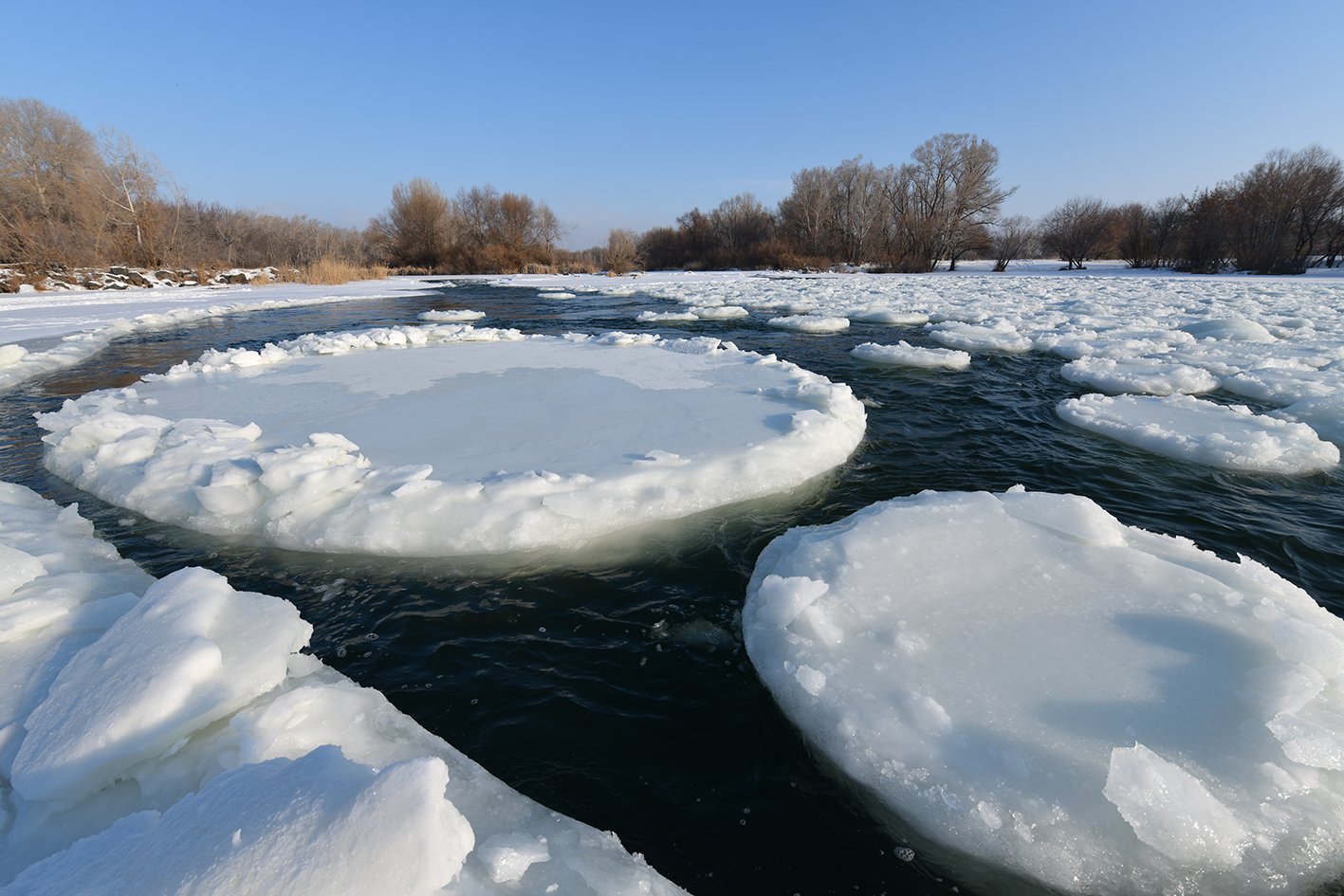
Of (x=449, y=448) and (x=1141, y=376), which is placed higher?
(x=1141, y=376)

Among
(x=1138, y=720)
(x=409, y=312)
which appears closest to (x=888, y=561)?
(x=1138, y=720)

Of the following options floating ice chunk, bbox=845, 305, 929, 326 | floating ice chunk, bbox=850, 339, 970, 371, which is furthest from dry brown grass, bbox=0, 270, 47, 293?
floating ice chunk, bbox=850, 339, 970, 371

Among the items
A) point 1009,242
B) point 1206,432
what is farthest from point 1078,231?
point 1206,432

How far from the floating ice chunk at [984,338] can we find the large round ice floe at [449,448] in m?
4.53

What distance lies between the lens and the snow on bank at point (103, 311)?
319 inches

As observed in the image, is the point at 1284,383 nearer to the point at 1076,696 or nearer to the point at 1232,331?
the point at 1232,331

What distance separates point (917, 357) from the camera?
7.99 meters

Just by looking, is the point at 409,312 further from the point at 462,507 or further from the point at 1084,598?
the point at 1084,598

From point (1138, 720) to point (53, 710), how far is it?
131 inches

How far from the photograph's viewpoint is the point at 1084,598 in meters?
2.37

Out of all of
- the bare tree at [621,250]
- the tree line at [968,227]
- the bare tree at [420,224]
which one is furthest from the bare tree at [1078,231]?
the bare tree at [420,224]

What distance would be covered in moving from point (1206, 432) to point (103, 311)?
20.4m

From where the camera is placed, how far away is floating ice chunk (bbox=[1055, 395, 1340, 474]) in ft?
14.1

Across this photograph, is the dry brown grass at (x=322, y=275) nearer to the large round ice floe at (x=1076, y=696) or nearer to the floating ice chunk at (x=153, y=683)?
the floating ice chunk at (x=153, y=683)
